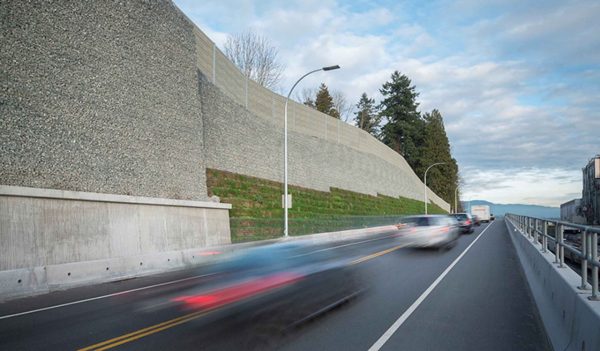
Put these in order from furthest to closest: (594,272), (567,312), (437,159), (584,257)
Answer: (437,159) < (584,257) < (567,312) < (594,272)

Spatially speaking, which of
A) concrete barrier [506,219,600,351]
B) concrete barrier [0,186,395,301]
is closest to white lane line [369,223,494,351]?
concrete barrier [506,219,600,351]

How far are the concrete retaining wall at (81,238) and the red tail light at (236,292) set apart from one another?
450 cm

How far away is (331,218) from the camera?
39312 millimetres

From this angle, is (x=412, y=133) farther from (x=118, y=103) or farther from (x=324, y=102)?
(x=118, y=103)

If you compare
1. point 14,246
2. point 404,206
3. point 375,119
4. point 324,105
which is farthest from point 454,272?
point 375,119

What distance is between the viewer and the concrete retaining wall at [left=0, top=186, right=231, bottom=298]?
40.4ft

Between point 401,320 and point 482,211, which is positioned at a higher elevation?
point 401,320

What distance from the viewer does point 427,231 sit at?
71.0ft

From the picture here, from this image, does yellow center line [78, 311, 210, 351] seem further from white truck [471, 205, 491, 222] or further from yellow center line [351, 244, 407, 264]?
white truck [471, 205, 491, 222]

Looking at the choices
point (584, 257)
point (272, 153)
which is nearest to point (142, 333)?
point (584, 257)

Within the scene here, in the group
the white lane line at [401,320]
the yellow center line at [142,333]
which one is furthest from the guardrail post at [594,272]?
the yellow center line at [142,333]

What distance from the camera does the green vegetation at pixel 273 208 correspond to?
28859mm

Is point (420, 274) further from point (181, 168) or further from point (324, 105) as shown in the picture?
point (324, 105)

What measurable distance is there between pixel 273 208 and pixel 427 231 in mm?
14795
